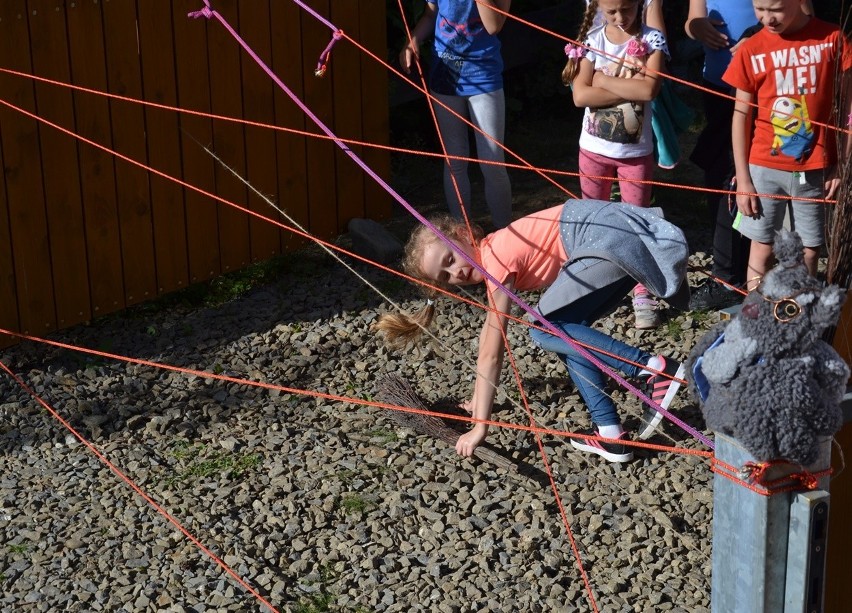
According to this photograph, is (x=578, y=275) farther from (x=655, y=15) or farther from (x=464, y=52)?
(x=464, y=52)

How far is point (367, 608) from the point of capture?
2912mm

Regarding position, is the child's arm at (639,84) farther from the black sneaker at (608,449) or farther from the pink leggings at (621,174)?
the black sneaker at (608,449)

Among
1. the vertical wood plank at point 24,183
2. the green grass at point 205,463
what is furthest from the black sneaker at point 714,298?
the vertical wood plank at point 24,183

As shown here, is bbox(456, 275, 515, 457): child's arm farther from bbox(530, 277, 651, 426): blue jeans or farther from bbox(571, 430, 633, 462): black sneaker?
bbox(571, 430, 633, 462): black sneaker

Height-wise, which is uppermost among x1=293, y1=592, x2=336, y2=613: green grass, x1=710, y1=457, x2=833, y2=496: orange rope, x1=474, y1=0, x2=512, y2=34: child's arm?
x1=474, y1=0, x2=512, y2=34: child's arm

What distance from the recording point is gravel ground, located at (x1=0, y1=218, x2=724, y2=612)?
2992 mm

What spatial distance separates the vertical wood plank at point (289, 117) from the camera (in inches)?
192

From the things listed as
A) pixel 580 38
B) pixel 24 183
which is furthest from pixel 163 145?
pixel 580 38

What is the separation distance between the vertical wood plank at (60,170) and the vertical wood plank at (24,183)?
1.1 inches

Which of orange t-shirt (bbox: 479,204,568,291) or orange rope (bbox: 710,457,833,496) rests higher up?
orange rope (bbox: 710,457,833,496)

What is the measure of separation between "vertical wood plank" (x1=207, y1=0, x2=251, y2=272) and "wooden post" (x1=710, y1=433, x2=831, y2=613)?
3.38 metres

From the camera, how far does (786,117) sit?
369 centimetres

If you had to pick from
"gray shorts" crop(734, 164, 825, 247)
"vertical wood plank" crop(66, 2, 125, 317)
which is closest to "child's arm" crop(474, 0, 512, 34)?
"gray shorts" crop(734, 164, 825, 247)

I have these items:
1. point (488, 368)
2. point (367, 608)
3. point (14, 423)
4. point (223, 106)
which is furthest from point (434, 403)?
point (223, 106)
